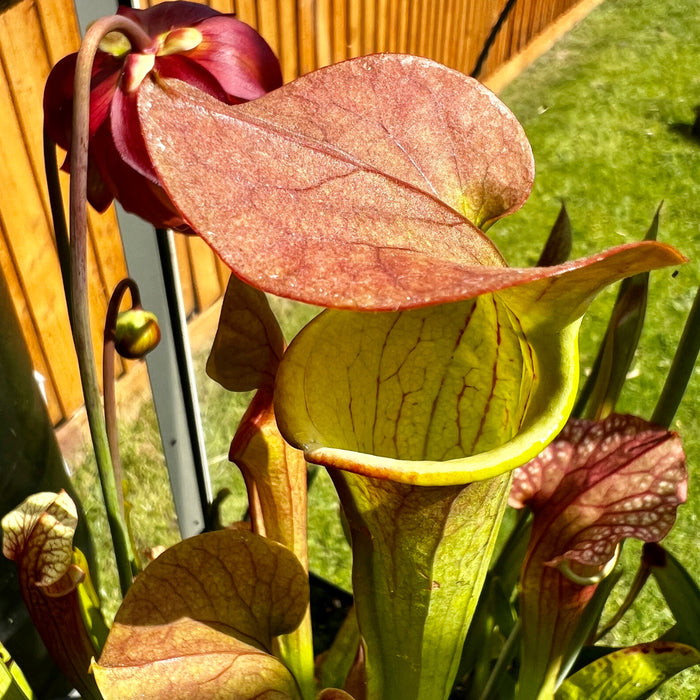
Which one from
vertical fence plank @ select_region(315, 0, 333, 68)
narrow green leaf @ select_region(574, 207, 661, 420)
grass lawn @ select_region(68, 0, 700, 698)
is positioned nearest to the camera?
narrow green leaf @ select_region(574, 207, 661, 420)

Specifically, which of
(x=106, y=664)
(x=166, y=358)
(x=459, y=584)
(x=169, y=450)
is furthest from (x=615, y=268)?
(x=169, y=450)

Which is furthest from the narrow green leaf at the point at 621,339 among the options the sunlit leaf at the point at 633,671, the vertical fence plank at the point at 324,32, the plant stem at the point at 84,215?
the vertical fence plank at the point at 324,32

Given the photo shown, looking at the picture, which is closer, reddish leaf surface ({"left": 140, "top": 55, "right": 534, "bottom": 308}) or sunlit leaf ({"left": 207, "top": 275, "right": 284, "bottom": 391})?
reddish leaf surface ({"left": 140, "top": 55, "right": 534, "bottom": 308})

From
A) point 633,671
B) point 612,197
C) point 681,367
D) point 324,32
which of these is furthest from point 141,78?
point 612,197

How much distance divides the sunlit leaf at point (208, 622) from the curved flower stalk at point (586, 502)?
19 centimetres

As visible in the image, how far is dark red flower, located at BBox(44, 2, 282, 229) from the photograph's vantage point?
50cm

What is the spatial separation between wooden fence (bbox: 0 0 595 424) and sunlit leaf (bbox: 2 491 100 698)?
87 centimetres

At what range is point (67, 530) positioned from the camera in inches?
23.3

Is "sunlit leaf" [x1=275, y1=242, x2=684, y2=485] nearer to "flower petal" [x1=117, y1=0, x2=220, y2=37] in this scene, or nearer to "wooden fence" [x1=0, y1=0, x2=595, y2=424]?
"flower petal" [x1=117, y1=0, x2=220, y2=37]

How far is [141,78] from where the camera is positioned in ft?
1.63

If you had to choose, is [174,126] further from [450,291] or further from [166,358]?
[166,358]

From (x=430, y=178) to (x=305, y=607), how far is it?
0.33 meters

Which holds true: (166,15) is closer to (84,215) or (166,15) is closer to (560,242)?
(84,215)

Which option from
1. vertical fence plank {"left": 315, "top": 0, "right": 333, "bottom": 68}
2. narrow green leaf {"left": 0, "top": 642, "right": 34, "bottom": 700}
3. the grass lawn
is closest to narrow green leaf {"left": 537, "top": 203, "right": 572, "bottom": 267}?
narrow green leaf {"left": 0, "top": 642, "right": 34, "bottom": 700}
